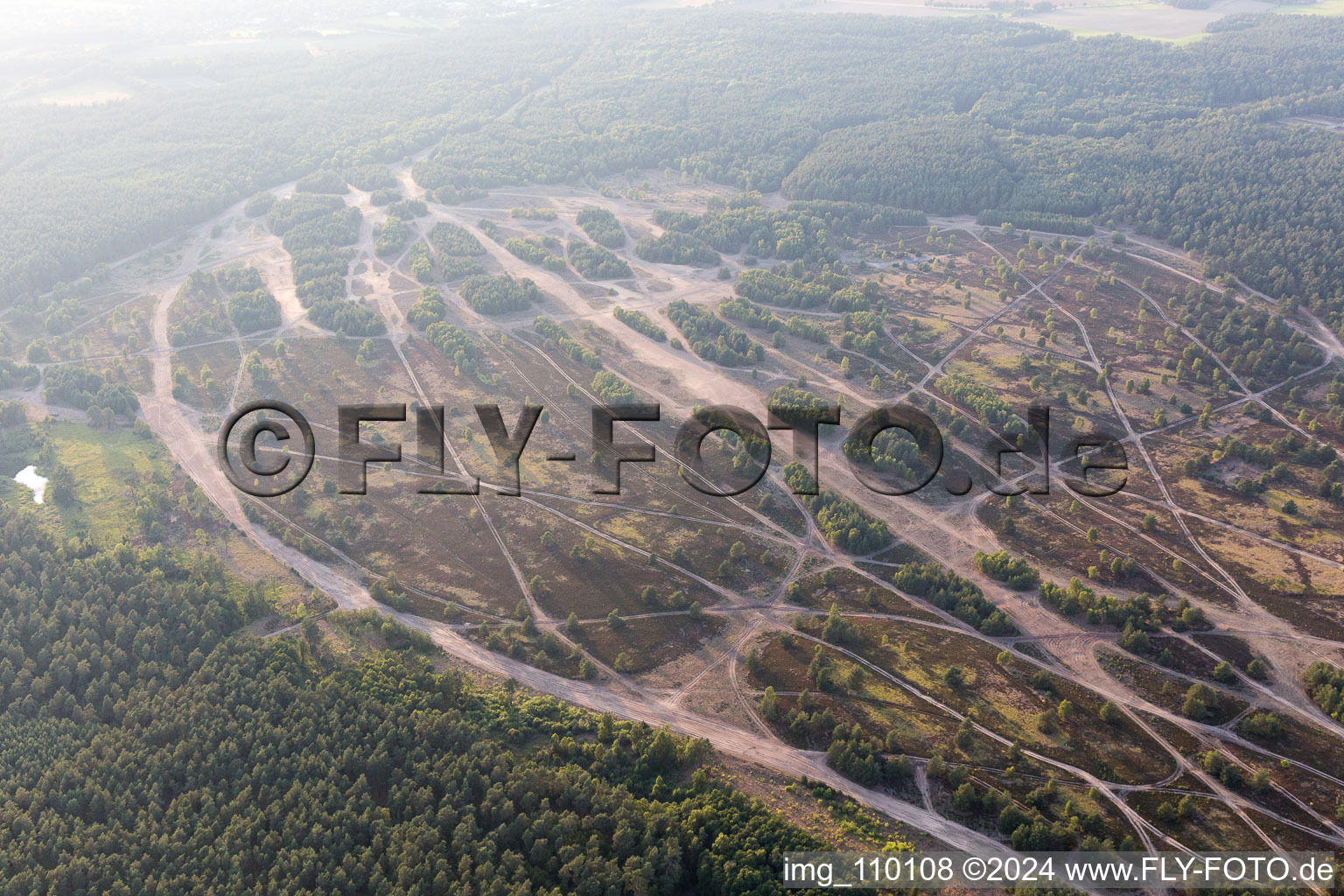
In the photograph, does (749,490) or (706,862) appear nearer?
(706,862)

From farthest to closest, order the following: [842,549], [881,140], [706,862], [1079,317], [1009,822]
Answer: [881,140] → [1079,317] → [842,549] → [1009,822] → [706,862]

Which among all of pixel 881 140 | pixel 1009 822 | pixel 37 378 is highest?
pixel 881 140

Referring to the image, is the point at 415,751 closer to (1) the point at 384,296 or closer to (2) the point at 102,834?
(2) the point at 102,834

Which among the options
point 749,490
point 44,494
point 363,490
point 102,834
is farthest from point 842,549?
point 44,494

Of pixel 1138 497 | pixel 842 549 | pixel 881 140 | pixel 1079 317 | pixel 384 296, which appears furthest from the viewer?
pixel 881 140

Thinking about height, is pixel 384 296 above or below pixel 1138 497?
above

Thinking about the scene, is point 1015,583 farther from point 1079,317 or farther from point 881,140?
point 881,140

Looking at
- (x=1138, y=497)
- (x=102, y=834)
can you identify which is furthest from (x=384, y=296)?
→ (x=1138, y=497)

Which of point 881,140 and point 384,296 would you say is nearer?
point 384,296

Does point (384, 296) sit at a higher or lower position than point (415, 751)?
higher
